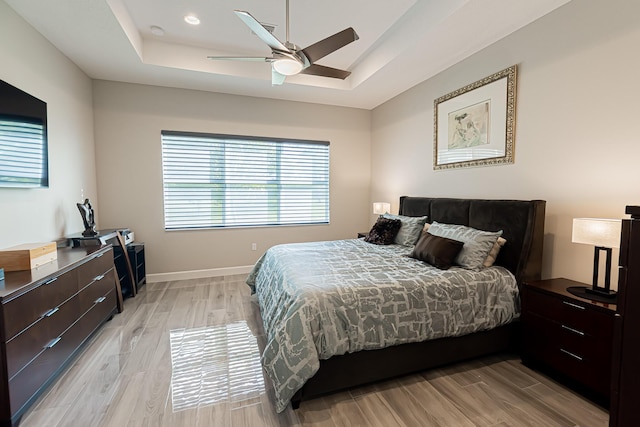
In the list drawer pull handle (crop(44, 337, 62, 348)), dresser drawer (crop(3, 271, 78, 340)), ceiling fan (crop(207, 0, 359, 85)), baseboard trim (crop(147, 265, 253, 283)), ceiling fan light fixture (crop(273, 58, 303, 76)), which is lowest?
baseboard trim (crop(147, 265, 253, 283))

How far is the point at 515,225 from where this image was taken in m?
2.56

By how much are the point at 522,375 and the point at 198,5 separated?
4.23 meters

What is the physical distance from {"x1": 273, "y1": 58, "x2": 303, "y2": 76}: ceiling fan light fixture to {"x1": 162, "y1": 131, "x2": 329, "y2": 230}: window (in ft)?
7.53

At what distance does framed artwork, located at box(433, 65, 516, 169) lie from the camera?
283 cm

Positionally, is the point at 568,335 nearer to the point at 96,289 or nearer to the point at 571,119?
the point at 571,119

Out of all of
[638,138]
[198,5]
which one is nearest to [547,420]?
[638,138]

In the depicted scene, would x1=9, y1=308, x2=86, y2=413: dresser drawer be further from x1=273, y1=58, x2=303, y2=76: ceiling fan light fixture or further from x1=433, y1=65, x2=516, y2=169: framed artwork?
x1=433, y1=65, x2=516, y2=169: framed artwork

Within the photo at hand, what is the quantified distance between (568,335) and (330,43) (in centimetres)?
268

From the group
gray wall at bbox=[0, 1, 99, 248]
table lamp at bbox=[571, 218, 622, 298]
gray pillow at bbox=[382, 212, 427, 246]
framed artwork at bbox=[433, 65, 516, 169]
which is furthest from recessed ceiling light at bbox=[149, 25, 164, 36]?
table lamp at bbox=[571, 218, 622, 298]

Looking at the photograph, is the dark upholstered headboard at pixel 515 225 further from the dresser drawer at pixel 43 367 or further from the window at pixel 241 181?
the dresser drawer at pixel 43 367

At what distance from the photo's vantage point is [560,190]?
96.2 inches

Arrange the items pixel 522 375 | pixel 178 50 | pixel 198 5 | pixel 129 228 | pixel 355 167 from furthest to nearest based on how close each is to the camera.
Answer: pixel 355 167 → pixel 129 228 → pixel 178 50 → pixel 198 5 → pixel 522 375

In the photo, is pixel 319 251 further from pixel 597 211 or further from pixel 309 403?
pixel 597 211

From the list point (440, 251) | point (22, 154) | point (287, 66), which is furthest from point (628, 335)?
point (22, 154)
